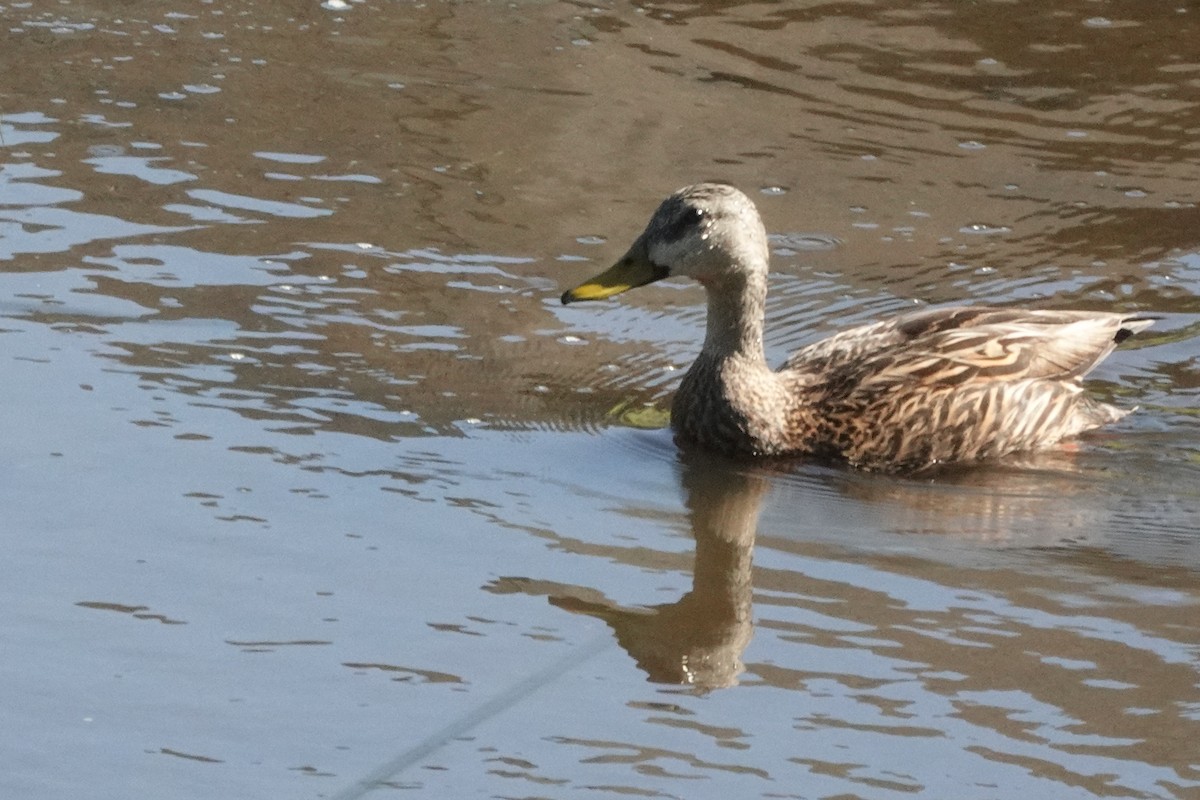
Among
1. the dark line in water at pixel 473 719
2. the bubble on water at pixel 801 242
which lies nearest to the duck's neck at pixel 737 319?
the bubble on water at pixel 801 242

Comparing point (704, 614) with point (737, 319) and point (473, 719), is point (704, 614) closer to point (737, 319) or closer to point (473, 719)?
point (473, 719)

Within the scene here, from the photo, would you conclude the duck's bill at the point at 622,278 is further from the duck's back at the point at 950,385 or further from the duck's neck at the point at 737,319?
the duck's back at the point at 950,385

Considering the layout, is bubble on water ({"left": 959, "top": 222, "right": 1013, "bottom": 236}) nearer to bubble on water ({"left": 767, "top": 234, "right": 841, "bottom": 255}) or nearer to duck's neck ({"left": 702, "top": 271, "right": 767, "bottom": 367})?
bubble on water ({"left": 767, "top": 234, "right": 841, "bottom": 255})

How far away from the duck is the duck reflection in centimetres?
78

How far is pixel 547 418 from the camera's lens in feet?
26.8

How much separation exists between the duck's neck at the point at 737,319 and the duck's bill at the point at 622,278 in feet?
1.06

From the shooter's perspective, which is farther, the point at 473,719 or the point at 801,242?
the point at 801,242

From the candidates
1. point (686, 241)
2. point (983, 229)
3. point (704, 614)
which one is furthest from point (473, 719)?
point (983, 229)

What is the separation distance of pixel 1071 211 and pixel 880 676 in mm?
5116

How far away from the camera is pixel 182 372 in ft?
26.5

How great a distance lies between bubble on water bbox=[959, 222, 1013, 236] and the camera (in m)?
10.1

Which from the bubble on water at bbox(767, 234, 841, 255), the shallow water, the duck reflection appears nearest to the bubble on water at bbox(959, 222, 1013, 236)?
the shallow water

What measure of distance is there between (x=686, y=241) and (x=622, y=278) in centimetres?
29

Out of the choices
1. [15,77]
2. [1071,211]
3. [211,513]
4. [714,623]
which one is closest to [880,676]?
[714,623]
